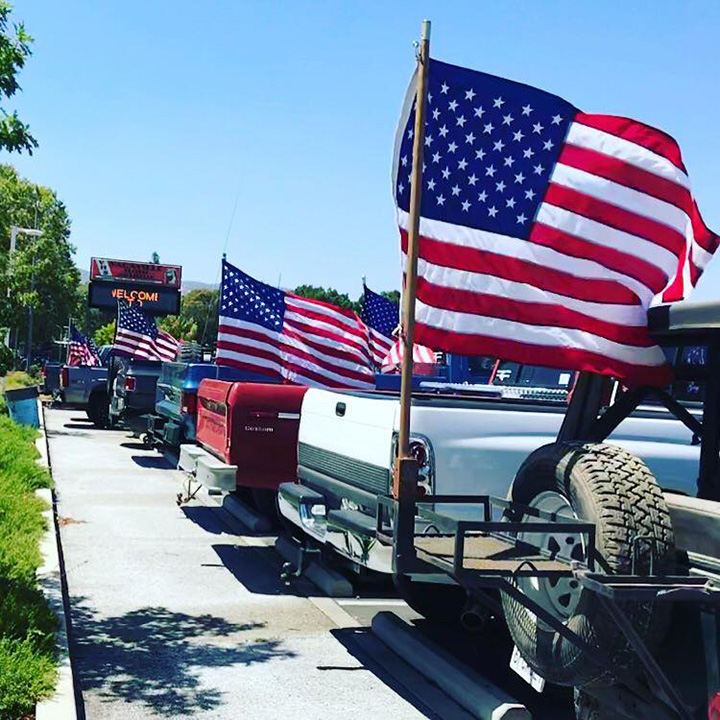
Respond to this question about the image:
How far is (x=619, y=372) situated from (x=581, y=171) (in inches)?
37.6

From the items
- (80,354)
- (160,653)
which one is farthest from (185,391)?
(80,354)

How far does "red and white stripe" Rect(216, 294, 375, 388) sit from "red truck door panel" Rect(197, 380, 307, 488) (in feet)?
7.32

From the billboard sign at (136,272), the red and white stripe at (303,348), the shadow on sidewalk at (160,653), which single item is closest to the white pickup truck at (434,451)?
the shadow on sidewalk at (160,653)

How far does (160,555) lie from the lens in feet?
29.6

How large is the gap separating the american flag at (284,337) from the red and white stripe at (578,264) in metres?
6.72

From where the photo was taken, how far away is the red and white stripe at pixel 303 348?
1110 cm

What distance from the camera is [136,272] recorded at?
46.8 meters

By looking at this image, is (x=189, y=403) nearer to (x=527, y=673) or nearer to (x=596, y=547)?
(x=527, y=673)

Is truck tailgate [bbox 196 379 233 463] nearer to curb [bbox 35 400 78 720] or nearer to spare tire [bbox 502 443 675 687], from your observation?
curb [bbox 35 400 78 720]

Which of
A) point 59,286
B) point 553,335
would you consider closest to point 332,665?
point 553,335

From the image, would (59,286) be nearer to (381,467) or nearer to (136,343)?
(136,343)

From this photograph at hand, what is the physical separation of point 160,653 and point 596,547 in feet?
11.5

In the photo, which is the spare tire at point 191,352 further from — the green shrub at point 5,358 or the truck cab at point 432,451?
the truck cab at point 432,451

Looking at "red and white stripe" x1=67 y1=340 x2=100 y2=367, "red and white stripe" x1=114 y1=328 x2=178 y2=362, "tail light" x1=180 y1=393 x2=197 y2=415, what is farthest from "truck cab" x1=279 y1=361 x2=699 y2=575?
"red and white stripe" x1=67 y1=340 x2=100 y2=367
